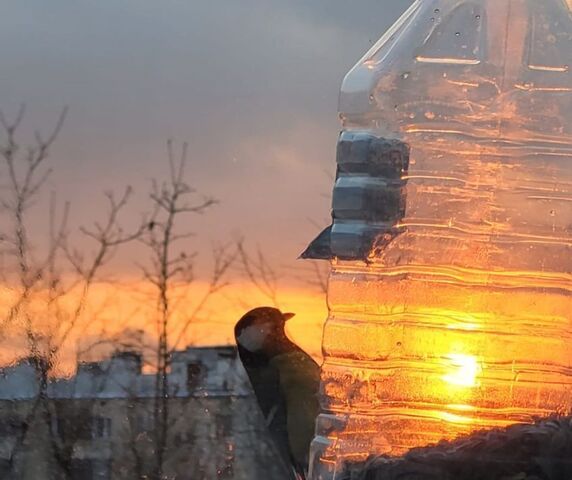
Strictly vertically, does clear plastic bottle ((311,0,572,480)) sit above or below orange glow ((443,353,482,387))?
above

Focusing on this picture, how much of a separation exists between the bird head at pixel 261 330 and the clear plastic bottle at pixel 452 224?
54cm

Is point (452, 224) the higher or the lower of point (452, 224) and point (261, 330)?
the higher

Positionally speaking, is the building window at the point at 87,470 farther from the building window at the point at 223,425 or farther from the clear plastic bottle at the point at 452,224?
the clear plastic bottle at the point at 452,224

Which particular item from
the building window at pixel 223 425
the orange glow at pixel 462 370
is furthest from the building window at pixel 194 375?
the orange glow at pixel 462 370

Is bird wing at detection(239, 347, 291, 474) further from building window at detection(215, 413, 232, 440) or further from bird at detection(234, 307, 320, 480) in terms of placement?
building window at detection(215, 413, 232, 440)

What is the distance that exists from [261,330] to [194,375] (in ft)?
2.99

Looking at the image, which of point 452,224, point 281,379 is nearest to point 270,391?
point 281,379

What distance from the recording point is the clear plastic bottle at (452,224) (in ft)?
3.02

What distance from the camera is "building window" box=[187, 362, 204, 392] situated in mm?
2432

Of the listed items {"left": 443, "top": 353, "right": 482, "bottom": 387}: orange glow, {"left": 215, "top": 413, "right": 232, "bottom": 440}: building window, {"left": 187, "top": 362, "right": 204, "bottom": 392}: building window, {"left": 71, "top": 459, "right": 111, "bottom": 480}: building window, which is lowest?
{"left": 71, "top": 459, "right": 111, "bottom": 480}: building window

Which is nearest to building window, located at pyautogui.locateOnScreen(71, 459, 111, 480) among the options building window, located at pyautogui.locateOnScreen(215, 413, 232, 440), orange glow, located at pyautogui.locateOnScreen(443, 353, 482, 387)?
building window, located at pyautogui.locateOnScreen(215, 413, 232, 440)

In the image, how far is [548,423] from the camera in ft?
2.54

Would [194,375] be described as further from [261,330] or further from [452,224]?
[452,224]

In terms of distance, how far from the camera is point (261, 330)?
1.56m
